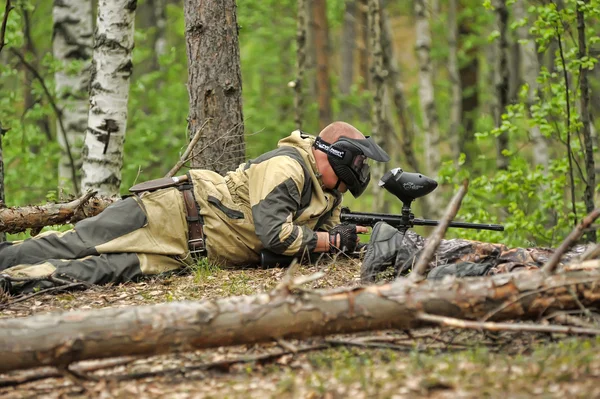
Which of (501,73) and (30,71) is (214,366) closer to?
(501,73)

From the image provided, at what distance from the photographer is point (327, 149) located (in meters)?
6.46

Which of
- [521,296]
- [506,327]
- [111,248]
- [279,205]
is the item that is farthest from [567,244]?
[111,248]

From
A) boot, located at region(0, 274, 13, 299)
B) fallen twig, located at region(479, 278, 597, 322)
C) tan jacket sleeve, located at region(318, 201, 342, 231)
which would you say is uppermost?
tan jacket sleeve, located at region(318, 201, 342, 231)

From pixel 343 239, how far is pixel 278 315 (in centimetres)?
255

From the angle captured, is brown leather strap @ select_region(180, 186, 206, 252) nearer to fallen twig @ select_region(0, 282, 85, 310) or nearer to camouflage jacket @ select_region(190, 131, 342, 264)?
camouflage jacket @ select_region(190, 131, 342, 264)

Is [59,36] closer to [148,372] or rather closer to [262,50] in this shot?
[148,372]

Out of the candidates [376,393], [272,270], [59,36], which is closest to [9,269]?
[272,270]

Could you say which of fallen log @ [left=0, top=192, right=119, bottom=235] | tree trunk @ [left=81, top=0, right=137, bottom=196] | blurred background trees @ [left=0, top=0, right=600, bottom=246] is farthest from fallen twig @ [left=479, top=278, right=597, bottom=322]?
tree trunk @ [left=81, top=0, right=137, bottom=196]

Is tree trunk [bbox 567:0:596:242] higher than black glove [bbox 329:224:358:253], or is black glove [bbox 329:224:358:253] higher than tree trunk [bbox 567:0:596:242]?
tree trunk [bbox 567:0:596:242]

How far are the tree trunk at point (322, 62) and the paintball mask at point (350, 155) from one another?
30.9 feet

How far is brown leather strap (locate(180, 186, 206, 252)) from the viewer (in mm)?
6574

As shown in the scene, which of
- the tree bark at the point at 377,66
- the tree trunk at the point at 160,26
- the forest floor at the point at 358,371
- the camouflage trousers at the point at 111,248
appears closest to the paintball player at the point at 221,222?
the camouflage trousers at the point at 111,248

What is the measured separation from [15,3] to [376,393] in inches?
384

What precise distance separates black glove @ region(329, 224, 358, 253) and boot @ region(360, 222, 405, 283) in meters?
0.68
